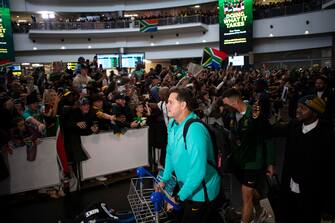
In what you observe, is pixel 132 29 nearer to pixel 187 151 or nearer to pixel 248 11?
pixel 248 11

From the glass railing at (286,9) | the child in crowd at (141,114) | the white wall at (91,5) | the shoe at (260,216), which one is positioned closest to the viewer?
the shoe at (260,216)

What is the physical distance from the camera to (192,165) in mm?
2299

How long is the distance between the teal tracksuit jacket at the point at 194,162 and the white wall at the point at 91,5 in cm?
2837

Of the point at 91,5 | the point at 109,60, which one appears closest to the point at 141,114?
the point at 109,60

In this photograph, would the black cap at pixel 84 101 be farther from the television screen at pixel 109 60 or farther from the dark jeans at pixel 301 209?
the television screen at pixel 109 60

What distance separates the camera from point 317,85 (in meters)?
6.55

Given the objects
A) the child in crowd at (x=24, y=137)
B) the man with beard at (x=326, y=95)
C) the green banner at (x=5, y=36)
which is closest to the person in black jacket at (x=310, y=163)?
the man with beard at (x=326, y=95)

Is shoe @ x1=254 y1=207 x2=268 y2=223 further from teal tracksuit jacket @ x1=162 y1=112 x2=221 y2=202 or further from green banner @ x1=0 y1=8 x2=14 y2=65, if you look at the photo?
green banner @ x1=0 y1=8 x2=14 y2=65

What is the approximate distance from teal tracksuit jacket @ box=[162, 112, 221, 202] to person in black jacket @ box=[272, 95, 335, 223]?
982 millimetres

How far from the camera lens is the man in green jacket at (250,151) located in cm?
347

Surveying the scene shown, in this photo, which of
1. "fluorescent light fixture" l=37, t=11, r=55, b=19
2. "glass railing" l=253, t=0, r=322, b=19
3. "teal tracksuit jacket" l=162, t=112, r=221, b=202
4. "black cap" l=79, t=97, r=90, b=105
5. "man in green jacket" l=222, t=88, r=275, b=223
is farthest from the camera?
"fluorescent light fixture" l=37, t=11, r=55, b=19

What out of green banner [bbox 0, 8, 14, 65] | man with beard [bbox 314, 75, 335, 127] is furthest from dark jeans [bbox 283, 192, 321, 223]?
green banner [bbox 0, 8, 14, 65]

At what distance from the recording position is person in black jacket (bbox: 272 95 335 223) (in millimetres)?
2855

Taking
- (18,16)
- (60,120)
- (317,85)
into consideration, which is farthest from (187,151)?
(18,16)
